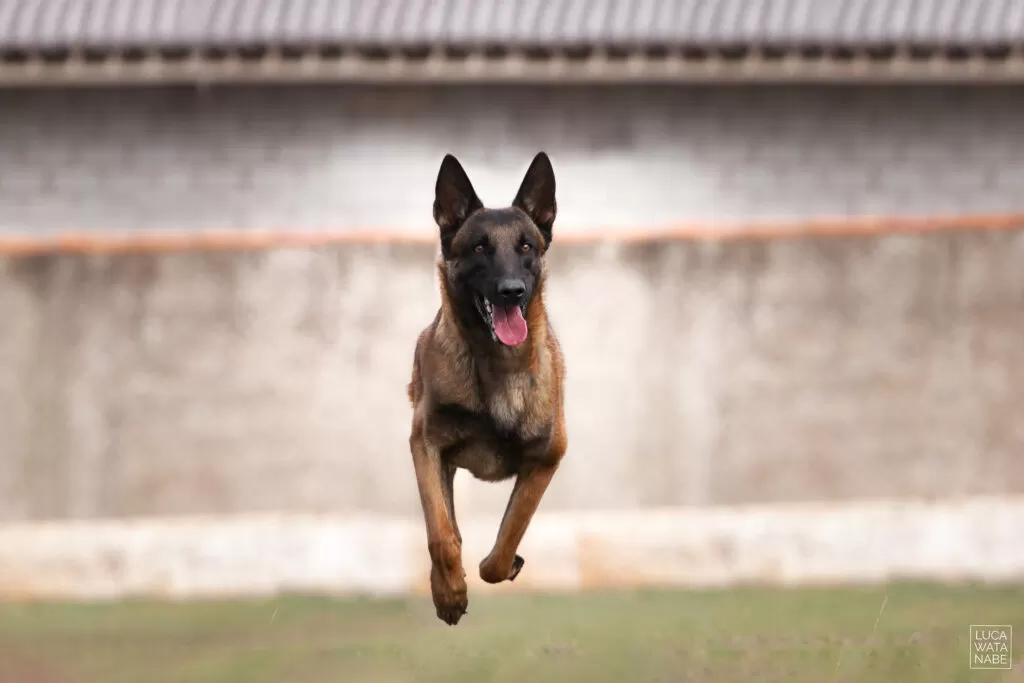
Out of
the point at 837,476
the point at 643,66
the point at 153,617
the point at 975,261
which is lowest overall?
the point at 153,617

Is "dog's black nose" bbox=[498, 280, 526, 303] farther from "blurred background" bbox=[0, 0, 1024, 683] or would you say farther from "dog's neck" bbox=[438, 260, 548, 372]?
"blurred background" bbox=[0, 0, 1024, 683]

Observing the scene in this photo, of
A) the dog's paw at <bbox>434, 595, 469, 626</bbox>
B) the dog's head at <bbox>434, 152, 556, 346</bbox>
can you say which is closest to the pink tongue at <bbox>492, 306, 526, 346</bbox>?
the dog's head at <bbox>434, 152, 556, 346</bbox>

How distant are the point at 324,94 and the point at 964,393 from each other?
18.2 feet

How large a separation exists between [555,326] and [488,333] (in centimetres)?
833

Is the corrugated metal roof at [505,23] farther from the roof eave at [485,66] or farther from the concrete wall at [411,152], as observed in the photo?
the concrete wall at [411,152]

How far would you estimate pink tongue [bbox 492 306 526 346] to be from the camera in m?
4.10

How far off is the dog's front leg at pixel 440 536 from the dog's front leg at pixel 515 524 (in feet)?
0.26

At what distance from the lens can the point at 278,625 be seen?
11.2 meters

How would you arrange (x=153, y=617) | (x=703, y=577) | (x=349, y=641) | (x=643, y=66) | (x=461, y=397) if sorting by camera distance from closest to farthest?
1. (x=461, y=397)
2. (x=349, y=641)
3. (x=153, y=617)
4. (x=703, y=577)
5. (x=643, y=66)

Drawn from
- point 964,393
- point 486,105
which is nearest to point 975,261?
point 964,393

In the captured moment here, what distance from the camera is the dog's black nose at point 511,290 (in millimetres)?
4137

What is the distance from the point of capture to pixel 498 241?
4.32 meters

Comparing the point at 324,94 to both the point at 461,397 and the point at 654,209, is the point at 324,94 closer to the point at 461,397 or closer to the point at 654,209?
the point at 654,209

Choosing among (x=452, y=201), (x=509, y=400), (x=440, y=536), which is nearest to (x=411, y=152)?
(x=509, y=400)
